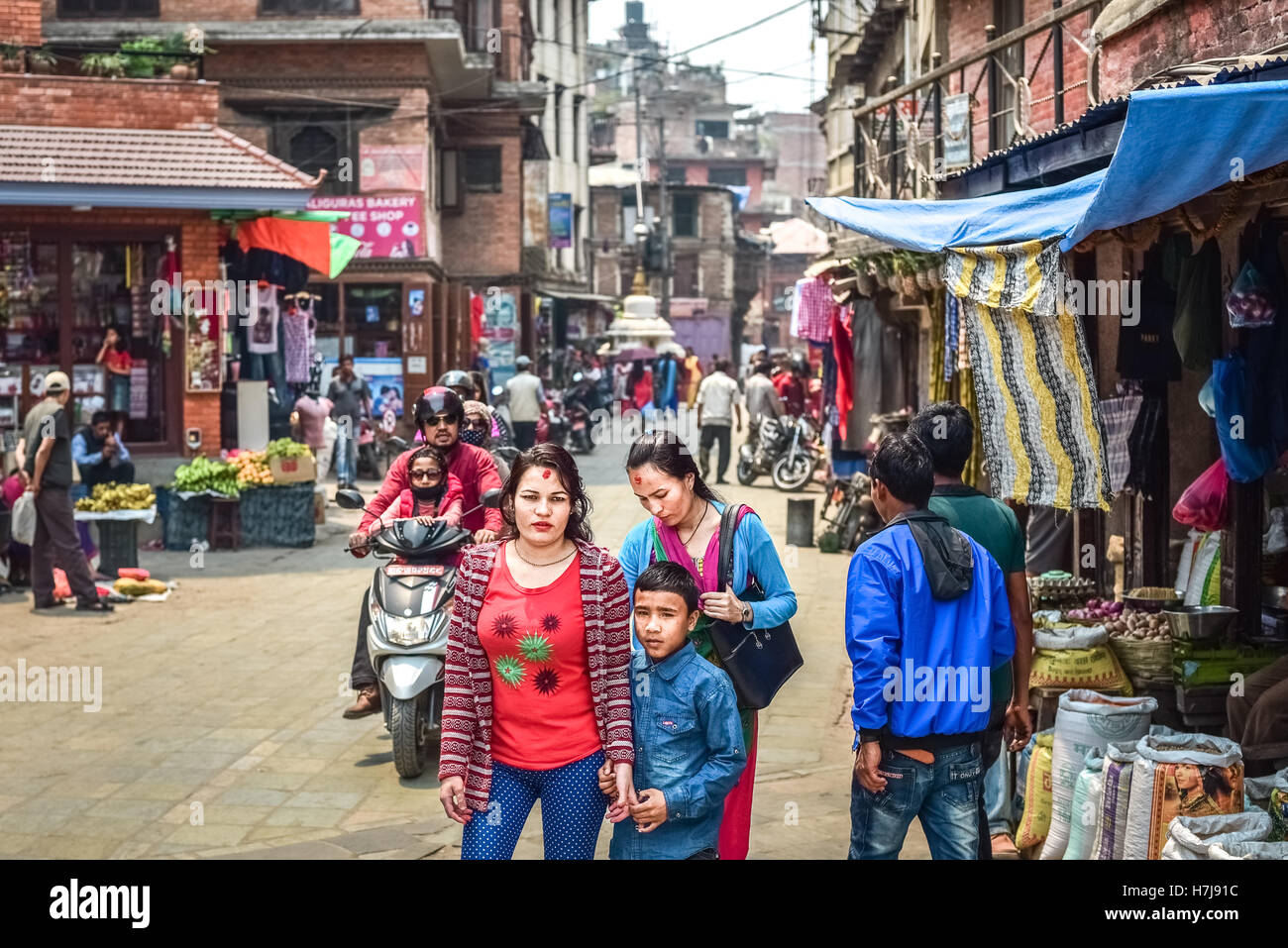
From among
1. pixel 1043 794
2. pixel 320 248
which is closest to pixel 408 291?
pixel 320 248

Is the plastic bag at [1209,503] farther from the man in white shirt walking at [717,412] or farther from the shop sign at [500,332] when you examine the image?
the shop sign at [500,332]

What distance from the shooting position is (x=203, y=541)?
1641 cm

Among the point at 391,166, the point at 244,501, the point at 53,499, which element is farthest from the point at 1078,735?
the point at 391,166

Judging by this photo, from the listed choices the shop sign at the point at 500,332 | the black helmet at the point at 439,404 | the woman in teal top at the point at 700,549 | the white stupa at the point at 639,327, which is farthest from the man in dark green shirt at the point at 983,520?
the white stupa at the point at 639,327

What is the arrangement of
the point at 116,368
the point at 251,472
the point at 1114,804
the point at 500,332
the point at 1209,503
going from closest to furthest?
the point at 1114,804
the point at 1209,503
the point at 251,472
the point at 116,368
the point at 500,332

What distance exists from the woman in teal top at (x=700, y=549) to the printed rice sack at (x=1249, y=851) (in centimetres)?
149

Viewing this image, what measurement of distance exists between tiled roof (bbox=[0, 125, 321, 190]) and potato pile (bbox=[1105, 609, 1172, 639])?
1188 centimetres

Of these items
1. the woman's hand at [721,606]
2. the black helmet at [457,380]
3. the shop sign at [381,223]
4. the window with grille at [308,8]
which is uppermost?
the window with grille at [308,8]

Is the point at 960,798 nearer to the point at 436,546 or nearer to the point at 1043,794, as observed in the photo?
the point at 1043,794

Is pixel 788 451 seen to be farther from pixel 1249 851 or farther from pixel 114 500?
pixel 1249 851

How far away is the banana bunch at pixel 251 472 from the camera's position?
1638 centimetres

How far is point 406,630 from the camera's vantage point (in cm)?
793

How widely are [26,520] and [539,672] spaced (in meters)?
9.29

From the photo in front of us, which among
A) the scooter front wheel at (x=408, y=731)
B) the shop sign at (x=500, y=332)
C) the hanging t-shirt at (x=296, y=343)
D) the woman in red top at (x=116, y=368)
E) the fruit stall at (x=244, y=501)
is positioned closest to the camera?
the scooter front wheel at (x=408, y=731)
